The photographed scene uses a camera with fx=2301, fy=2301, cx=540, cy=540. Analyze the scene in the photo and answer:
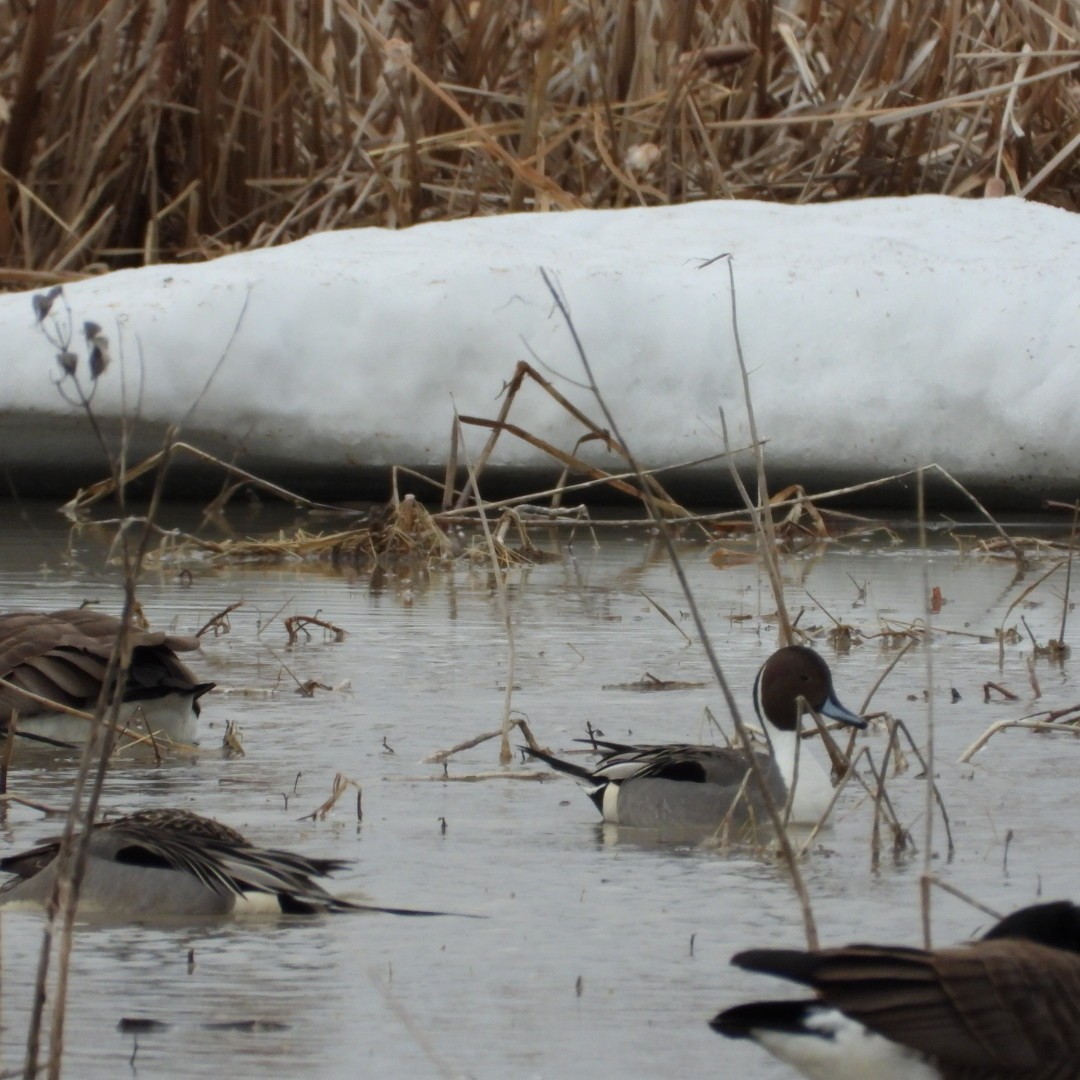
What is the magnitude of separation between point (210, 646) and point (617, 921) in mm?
2685

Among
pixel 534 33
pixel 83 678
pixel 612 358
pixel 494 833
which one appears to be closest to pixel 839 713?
pixel 494 833

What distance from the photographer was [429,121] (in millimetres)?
10234

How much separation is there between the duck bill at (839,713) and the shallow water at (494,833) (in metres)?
0.14

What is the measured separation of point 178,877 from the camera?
3400mm

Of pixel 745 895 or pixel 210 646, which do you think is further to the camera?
pixel 210 646

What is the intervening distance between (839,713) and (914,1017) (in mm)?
2335

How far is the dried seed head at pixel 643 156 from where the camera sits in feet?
31.9

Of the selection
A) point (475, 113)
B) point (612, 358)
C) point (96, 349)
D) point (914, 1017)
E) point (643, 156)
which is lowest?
point (914, 1017)

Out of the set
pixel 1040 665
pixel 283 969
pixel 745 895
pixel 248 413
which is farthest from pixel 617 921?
pixel 248 413

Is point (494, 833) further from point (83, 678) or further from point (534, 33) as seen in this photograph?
point (534, 33)

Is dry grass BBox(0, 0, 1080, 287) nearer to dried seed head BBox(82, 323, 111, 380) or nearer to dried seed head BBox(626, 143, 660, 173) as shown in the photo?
dried seed head BBox(626, 143, 660, 173)

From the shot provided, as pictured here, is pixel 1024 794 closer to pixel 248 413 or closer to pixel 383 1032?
pixel 383 1032

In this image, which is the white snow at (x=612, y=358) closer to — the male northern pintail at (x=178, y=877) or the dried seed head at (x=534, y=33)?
the dried seed head at (x=534, y=33)

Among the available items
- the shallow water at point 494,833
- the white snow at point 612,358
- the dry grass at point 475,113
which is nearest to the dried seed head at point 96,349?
the shallow water at point 494,833
